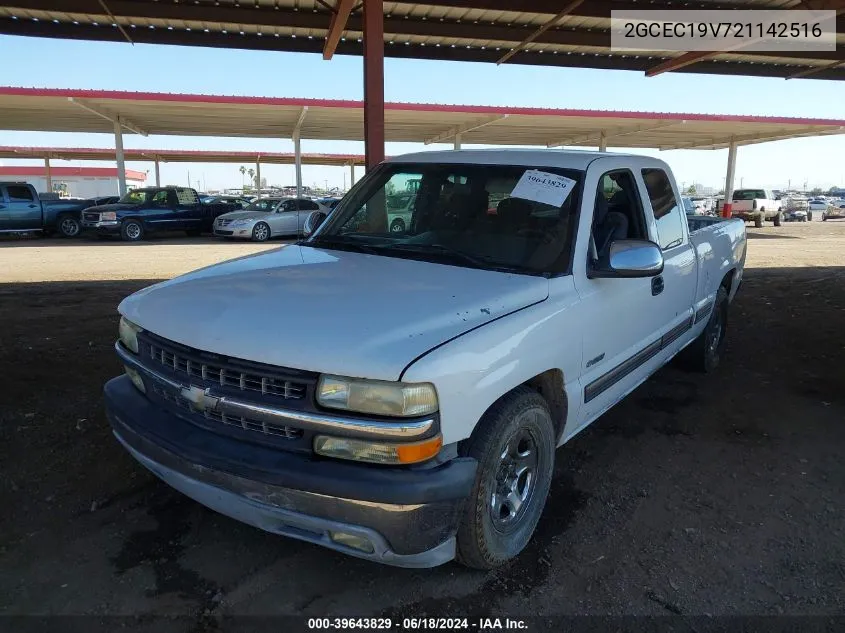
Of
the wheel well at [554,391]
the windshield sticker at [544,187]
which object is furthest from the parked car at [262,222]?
the wheel well at [554,391]

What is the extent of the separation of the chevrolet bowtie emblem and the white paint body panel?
0.61 ft

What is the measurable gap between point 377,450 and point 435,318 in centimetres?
55

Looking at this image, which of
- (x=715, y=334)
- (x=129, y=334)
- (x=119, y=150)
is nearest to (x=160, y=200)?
(x=119, y=150)

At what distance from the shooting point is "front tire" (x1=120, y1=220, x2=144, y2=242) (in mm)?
18564

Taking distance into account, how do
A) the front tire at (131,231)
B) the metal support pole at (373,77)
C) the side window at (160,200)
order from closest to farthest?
the metal support pole at (373,77) < the front tire at (131,231) < the side window at (160,200)

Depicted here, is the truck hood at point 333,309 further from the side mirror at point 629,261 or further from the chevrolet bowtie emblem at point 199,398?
the side mirror at point 629,261

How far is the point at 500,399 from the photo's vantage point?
2.50 meters

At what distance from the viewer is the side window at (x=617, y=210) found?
340 cm

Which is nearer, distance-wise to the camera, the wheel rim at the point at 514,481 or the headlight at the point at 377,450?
the headlight at the point at 377,450

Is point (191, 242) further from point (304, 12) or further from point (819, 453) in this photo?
point (819, 453)

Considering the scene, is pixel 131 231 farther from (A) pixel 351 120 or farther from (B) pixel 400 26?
(B) pixel 400 26

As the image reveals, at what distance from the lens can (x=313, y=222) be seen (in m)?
4.38

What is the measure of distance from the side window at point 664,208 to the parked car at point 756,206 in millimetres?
27902

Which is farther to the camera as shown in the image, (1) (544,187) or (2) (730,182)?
(2) (730,182)
